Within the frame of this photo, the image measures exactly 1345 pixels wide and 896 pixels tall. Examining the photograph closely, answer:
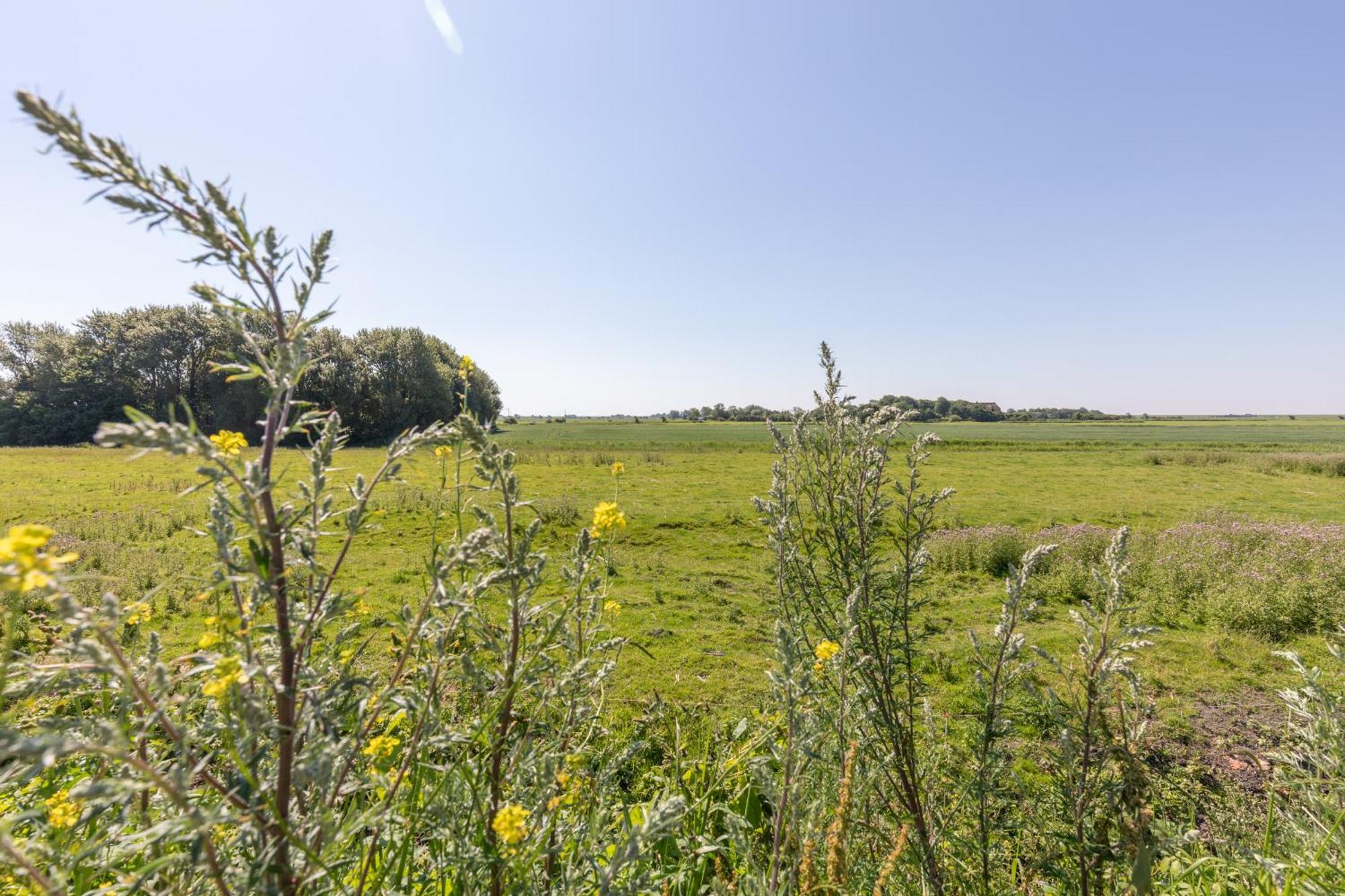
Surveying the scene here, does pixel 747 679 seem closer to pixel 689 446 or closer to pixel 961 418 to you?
pixel 689 446

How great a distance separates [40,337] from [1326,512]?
3767 inches

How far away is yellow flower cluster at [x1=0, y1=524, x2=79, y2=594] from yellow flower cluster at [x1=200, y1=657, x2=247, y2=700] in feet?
1.20

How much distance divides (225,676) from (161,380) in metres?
70.4

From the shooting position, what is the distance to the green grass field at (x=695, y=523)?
838 centimetres

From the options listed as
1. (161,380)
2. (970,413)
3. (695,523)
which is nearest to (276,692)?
(695,523)

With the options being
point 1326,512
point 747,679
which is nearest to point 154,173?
point 747,679

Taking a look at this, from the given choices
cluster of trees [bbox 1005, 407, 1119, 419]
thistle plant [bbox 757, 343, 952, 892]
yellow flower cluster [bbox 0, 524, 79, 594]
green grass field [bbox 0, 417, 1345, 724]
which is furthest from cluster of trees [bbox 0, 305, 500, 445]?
cluster of trees [bbox 1005, 407, 1119, 419]

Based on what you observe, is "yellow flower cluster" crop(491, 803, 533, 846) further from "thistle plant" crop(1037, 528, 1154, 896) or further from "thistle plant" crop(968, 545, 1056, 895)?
"thistle plant" crop(968, 545, 1056, 895)

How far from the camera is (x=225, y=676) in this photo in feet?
4.25

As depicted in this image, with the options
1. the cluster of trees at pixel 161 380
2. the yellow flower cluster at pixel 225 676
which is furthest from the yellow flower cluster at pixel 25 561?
the cluster of trees at pixel 161 380

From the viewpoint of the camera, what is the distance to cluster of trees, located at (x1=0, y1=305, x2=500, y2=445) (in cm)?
→ 4775

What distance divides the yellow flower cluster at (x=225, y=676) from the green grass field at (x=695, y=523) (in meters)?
0.39

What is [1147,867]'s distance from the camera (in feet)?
5.46

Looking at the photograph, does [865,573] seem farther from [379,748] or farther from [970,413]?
[970,413]
